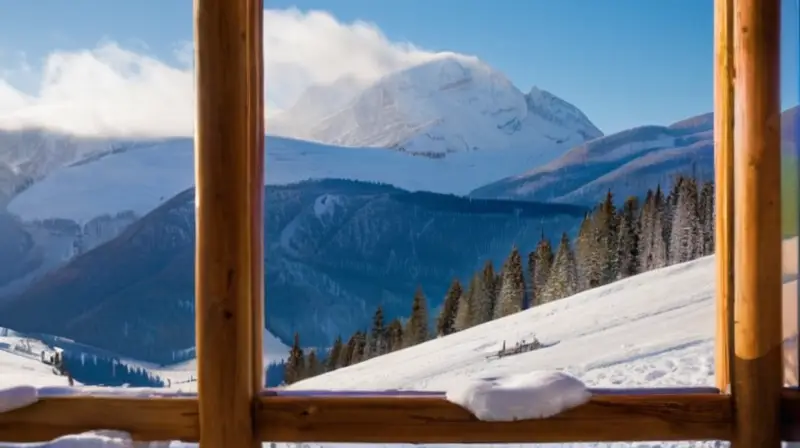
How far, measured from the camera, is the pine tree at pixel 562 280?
95.3 inches

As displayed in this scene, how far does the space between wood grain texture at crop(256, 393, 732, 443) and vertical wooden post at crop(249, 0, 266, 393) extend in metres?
0.14

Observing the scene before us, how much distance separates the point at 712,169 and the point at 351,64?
132 cm

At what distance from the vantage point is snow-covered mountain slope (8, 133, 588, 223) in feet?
8.23

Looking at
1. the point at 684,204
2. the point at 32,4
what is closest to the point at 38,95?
the point at 32,4

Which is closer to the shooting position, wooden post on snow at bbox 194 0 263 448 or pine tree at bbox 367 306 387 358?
wooden post on snow at bbox 194 0 263 448

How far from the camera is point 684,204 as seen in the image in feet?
8.04

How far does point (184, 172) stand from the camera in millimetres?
2539

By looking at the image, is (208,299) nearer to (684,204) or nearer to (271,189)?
(271,189)

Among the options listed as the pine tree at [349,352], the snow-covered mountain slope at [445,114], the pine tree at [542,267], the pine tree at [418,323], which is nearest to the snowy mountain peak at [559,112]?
the snow-covered mountain slope at [445,114]

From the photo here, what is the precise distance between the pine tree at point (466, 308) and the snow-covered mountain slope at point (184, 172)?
1.17 feet

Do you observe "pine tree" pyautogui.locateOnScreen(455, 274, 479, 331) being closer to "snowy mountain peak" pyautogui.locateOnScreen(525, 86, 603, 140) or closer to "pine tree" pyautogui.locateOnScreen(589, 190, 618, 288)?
"pine tree" pyautogui.locateOnScreen(589, 190, 618, 288)

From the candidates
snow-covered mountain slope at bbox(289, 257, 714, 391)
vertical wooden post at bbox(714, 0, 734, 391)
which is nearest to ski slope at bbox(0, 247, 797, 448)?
snow-covered mountain slope at bbox(289, 257, 714, 391)

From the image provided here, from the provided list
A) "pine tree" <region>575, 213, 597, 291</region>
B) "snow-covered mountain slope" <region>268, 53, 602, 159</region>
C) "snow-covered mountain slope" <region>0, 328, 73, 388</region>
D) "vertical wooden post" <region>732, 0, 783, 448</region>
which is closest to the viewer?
"vertical wooden post" <region>732, 0, 783, 448</region>

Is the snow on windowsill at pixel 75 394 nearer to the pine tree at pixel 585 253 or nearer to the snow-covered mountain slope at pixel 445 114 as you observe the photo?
the snow-covered mountain slope at pixel 445 114
